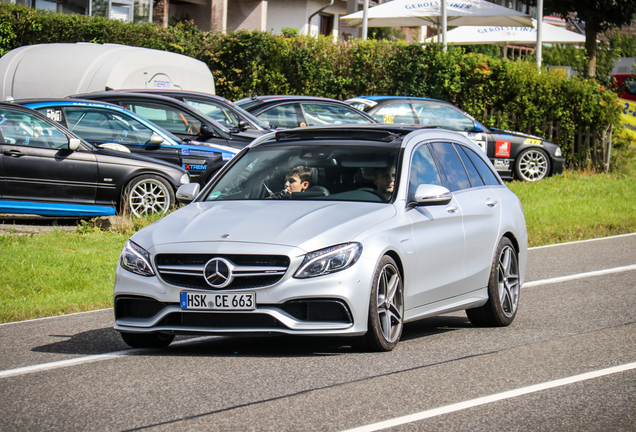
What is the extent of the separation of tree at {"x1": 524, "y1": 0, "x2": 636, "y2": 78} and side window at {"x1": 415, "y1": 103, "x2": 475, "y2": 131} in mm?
11509

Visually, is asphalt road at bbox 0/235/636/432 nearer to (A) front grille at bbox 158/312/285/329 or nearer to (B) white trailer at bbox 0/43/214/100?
(A) front grille at bbox 158/312/285/329

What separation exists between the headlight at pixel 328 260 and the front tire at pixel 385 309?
0.78 ft

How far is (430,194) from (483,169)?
201 cm

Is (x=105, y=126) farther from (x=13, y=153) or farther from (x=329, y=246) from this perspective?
(x=329, y=246)

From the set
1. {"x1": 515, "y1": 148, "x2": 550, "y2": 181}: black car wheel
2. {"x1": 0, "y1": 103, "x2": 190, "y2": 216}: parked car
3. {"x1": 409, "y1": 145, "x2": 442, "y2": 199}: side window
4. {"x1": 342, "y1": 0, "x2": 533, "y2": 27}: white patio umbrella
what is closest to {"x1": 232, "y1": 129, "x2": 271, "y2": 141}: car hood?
{"x1": 0, "y1": 103, "x2": 190, "y2": 216}: parked car

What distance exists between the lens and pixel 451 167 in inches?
332

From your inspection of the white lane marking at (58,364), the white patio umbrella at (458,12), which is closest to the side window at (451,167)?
the white lane marking at (58,364)

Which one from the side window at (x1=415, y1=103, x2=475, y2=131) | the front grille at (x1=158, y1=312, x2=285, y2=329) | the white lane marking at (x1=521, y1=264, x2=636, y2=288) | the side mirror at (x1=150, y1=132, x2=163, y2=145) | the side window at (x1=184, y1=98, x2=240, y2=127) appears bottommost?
the white lane marking at (x1=521, y1=264, x2=636, y2=288)

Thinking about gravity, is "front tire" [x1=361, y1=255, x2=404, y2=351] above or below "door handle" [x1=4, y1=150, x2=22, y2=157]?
below

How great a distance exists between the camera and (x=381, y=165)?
757 cm

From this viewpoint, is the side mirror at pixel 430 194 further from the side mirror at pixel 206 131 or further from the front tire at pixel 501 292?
the side mirror at pixel 206 131

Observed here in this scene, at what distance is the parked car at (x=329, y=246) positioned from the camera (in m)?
6.41

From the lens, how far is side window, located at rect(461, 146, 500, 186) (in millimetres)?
8977

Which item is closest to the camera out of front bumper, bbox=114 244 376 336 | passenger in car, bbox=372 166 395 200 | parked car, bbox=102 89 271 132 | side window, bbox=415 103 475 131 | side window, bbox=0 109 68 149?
front bumper, bbox=114 244 376 336
